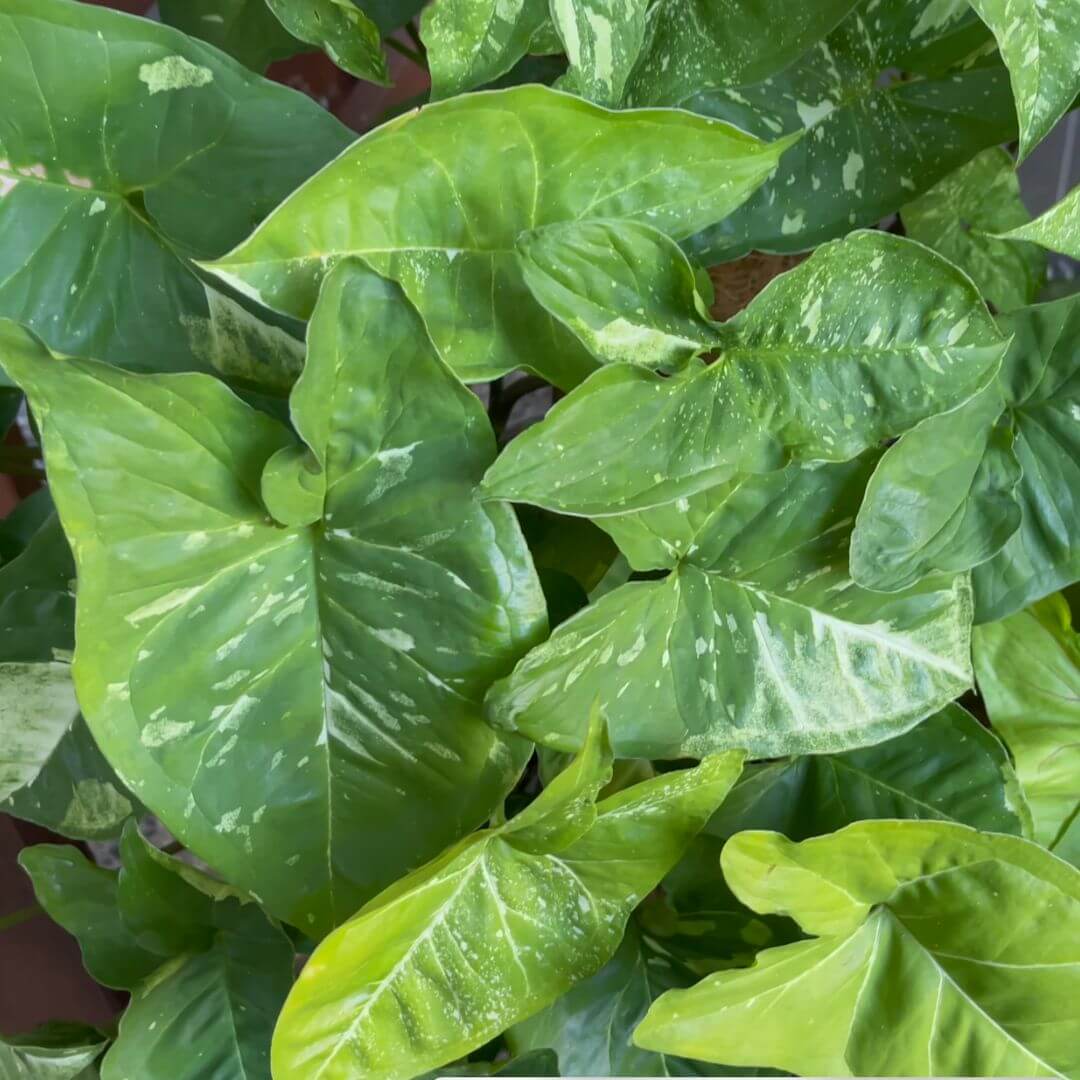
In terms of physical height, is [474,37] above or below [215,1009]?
above

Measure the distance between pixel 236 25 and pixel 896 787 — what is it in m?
0.68

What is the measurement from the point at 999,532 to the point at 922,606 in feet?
0.20

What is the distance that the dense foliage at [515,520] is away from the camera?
16.6 inches

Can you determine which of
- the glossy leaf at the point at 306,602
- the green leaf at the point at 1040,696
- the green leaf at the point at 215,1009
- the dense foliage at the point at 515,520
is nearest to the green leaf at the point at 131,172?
the dense foliage at the point at 515,520

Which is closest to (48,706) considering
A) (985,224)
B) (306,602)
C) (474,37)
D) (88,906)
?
(88,906)

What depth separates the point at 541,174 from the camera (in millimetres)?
450

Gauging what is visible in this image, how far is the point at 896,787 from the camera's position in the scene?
0.62 m

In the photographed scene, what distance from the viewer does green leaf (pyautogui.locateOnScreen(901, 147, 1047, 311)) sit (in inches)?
27.7

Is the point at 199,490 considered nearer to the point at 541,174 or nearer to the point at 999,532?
the point at 541,174

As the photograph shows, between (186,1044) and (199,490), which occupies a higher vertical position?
(199,490)

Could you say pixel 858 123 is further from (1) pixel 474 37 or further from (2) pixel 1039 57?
(1) pixel 474 37

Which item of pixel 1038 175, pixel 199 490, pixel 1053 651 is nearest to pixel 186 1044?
pixel 199 490

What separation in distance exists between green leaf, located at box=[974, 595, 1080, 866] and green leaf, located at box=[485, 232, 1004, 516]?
0.31 meters

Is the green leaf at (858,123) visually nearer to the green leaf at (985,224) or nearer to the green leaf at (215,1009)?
the green leaf at (985,224)
